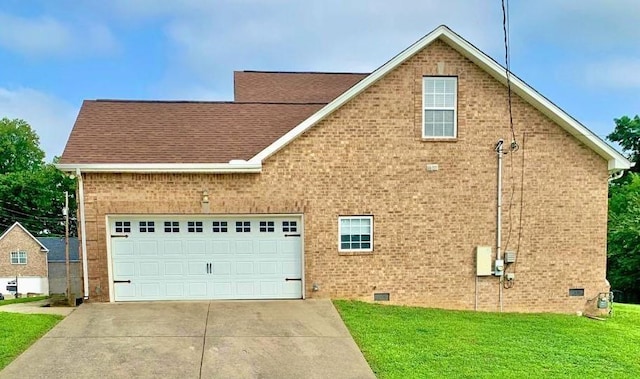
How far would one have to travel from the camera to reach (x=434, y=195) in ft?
32.9

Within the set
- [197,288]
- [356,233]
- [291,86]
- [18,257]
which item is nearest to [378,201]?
[356,233]

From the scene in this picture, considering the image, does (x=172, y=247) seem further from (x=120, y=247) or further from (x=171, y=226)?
(x=120, y=247)

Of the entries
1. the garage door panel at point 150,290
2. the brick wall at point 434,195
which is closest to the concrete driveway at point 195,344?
the garage door panel at point 150,290

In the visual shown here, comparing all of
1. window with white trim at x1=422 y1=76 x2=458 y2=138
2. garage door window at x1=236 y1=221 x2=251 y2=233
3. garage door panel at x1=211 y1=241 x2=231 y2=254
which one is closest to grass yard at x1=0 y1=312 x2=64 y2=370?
garage door panel at x1=211 y1=241 x2=231 y2=254

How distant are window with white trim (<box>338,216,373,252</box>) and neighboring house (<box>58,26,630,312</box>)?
35mm

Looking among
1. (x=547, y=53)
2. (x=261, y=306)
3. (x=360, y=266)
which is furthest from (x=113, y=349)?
(x=547, y=53)

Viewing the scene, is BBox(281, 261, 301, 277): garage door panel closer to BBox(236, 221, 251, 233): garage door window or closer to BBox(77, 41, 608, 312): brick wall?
BBox(77, 41, 608, 312): brick wall

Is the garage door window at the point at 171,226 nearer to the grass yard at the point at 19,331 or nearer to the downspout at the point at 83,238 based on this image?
the downspout at the point at 83,238

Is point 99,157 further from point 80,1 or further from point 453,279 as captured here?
point 453,279

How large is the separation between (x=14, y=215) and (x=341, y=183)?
5263 centimetres

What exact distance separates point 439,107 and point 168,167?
6.63 m

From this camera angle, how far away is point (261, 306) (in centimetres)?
927

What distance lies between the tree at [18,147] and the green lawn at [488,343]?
55134 millimetres

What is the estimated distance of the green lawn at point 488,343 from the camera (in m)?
6.11
